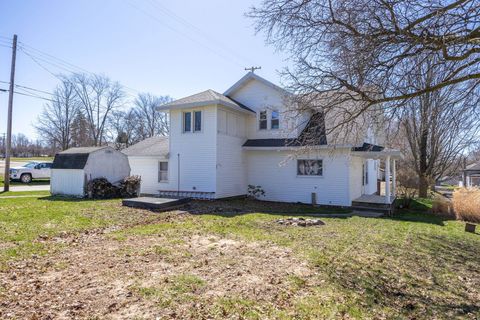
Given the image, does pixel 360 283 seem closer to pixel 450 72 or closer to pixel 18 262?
pixel 450 72

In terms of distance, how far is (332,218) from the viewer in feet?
38.8

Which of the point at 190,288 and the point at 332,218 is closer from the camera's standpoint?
the point at 190,288

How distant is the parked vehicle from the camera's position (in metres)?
24.3

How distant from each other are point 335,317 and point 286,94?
21.4 ft

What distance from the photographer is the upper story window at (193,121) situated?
662 inches

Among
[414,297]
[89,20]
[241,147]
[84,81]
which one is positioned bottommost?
[414,297]

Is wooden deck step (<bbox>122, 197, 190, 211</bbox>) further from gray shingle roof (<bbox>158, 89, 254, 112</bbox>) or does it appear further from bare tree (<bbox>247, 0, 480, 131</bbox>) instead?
bare tree (<bbox>247, 0, 480, 131</bbox>)

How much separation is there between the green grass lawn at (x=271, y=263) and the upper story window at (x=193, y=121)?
284 inches

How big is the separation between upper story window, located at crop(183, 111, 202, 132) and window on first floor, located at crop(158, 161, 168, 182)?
2.83m

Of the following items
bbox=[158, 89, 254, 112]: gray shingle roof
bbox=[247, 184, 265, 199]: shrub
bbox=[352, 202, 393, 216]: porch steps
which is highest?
bbox=[158, 89, 254, 112]: gray shingle roof

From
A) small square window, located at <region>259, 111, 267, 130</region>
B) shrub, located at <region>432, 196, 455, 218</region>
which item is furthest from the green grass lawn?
small square window, located at <region>259, 111, 267, 130</region>

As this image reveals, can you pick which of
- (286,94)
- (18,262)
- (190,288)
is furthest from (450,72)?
(18,262)

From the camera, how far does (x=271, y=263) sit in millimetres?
5844

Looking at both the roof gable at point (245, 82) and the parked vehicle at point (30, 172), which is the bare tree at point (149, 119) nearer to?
the parked vehicle at point (30, 172)
